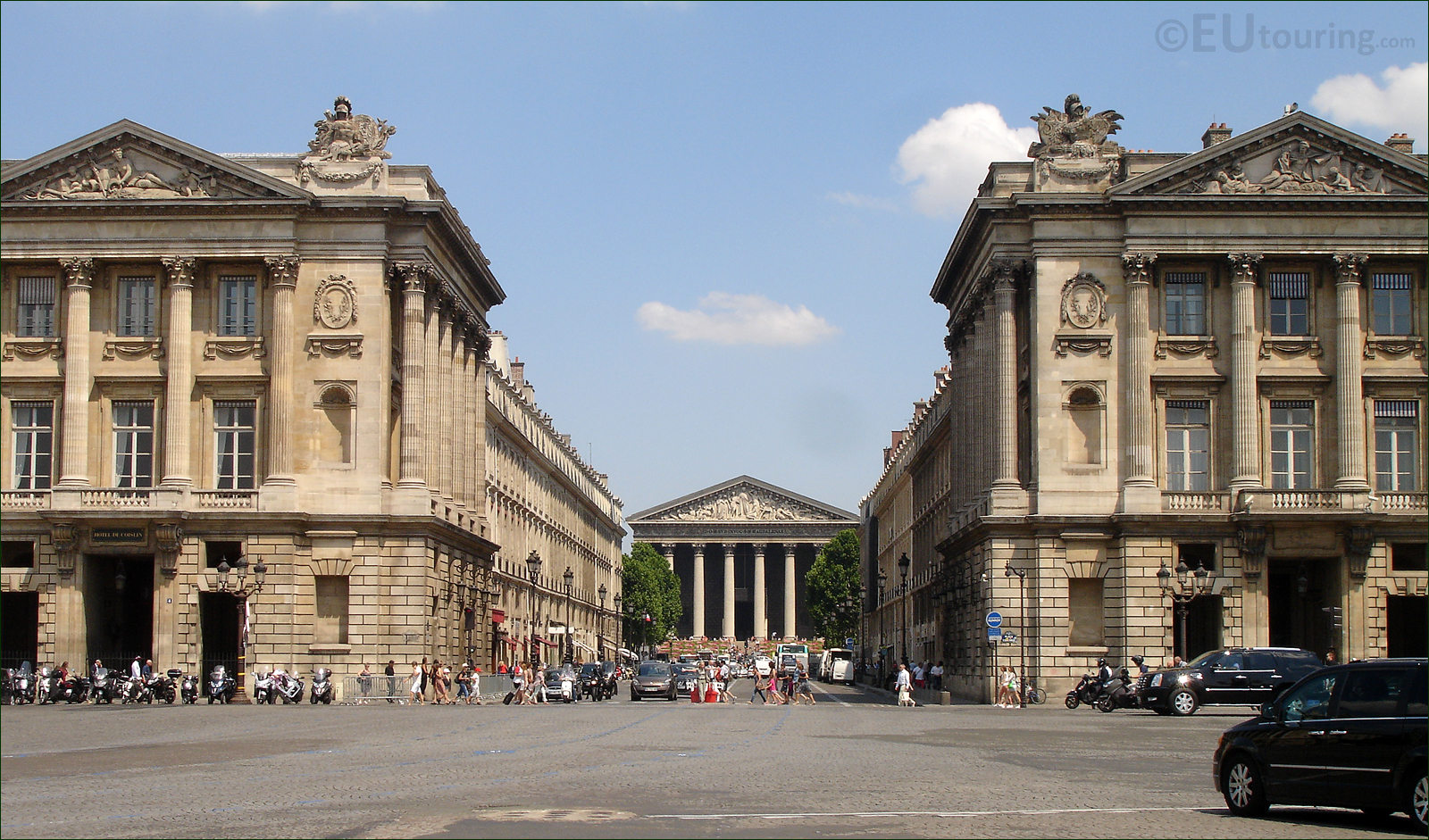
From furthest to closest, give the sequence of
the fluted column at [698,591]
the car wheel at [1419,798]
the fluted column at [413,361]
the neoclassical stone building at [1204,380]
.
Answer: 1. the fluted column at [698,591]
2. the fluted column at [413,361]
3. the neoclassical stone building at [1204,380]
4. the car wheel at [1419,798]

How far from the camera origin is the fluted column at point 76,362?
59406 mm

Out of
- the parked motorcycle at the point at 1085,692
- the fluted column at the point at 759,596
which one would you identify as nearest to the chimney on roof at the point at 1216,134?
the parked motorcycle at the point at 1085,692

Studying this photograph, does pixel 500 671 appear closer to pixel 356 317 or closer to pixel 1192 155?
pixel 356 317

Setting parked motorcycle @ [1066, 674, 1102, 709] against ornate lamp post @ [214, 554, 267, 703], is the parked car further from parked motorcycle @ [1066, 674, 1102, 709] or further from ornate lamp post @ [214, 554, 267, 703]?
parked motorcycle @ [1066, 674, 1102, 709]

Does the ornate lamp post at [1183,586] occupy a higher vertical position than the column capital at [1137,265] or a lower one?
lower

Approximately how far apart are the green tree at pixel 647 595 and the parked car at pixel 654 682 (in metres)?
83.6

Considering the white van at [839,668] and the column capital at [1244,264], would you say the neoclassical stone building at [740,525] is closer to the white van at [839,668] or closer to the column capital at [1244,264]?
the white van at [839,668]

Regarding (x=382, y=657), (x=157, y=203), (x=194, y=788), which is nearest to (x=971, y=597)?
(x=382, y=657)

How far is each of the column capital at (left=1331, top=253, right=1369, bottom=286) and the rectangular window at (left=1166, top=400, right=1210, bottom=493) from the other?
6545 mm

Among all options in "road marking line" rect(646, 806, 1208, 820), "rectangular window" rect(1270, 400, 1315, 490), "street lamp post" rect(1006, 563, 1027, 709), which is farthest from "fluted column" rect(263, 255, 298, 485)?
"road marking line" rect(646, 806, 1208, 820)

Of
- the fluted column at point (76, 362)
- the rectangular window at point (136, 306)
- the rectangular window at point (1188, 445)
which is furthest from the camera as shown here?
the rectangular window at point (136, 306)

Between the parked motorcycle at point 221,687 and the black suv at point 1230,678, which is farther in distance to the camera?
the parked motorcycle at point 221,687

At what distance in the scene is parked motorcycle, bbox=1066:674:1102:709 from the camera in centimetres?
5614

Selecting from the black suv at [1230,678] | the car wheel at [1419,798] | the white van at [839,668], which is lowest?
the white van at [839,668]
